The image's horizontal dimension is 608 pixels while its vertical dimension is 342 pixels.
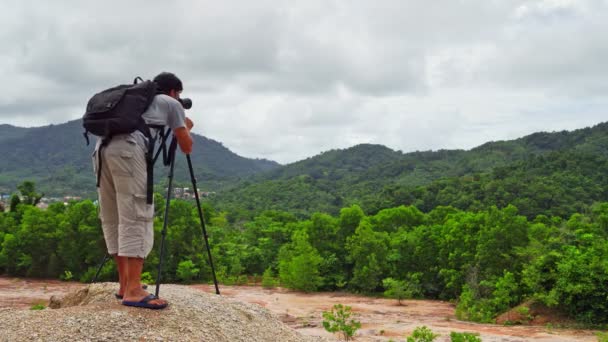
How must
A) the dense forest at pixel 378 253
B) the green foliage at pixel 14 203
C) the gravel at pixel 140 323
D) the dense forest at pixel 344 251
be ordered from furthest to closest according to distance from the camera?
the green foliage at pixel 14 203, the dense forest at pixel 344 251, the dense forest at pixel 378 253, the gravel at pixel 140 323

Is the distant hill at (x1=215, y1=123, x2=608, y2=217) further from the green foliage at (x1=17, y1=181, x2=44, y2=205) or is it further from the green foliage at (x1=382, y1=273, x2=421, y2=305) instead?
the green foliage at (x1=382, y1=273, x2=421, y2=305)

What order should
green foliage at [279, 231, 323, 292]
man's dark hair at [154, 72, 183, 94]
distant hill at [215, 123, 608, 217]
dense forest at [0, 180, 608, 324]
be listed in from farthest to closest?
1. distant hill at [215, 123, 608, 217]
2. green foliage at [279, 231, 323, 292]
3. dense forest at [0, 180, 608, 324]
4. man's dark hair at [154, 72, 183, 94]

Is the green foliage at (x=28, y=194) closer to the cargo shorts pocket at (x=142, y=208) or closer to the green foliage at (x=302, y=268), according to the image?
the green foliage at (x=302, y=268)

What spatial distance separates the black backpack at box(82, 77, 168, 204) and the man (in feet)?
0.17

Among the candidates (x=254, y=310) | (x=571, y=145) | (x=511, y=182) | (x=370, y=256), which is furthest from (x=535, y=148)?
(x=254, y=310)

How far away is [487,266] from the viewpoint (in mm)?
15883

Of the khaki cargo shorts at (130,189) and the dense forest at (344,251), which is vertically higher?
the khaki cargo shorts at (130,189)

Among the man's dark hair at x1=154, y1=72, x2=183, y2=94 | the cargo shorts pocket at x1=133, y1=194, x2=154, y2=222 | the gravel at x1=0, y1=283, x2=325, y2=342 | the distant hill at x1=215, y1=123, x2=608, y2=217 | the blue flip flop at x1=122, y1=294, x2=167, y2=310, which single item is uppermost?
the distant hill at x1=215, y1=123, x2=608, y2=217

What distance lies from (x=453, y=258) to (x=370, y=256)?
3137 mm

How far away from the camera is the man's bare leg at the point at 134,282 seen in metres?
4.24

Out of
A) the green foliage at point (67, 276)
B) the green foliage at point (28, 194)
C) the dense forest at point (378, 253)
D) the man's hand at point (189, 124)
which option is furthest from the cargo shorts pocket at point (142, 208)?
the green foliage at point (28, 194)

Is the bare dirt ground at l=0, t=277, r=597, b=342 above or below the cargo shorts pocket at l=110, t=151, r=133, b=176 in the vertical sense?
below

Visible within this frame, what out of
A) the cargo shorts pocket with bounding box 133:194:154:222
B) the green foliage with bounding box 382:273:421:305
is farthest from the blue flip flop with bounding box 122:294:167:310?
the green foliage with bounding box 382:273:421:305

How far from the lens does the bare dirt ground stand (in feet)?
34.9
